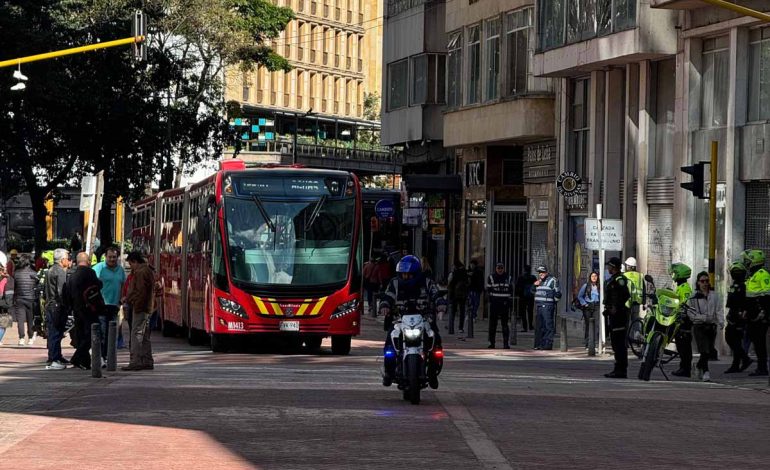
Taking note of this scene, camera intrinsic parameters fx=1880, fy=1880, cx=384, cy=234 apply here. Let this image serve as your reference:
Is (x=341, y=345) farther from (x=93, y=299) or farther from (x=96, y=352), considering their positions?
(x=96, y=352)

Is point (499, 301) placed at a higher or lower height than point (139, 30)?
lower

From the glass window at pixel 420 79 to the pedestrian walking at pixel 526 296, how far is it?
12211 mm

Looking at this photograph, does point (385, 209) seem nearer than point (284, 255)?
No

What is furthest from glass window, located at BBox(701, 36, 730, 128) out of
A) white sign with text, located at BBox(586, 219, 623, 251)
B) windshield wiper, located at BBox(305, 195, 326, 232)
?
windshield wiper, located at BBox(305, 195, 326, 232)

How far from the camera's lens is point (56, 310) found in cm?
2600

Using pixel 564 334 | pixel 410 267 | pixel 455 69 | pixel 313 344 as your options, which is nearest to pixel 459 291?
pixel 564 334

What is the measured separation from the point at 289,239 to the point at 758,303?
7.88 metres

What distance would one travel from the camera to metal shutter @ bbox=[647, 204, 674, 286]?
3766 cm

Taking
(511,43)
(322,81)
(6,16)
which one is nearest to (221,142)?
(6,16)

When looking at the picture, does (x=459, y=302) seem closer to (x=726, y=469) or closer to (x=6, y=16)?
(x=6, y=16)

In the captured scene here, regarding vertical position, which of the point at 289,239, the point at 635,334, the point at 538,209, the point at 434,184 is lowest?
the point at 635,334

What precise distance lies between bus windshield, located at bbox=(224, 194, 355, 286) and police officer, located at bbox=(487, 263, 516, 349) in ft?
21.1

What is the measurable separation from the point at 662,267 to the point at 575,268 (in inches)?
248

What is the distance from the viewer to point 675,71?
3728 centimetres
